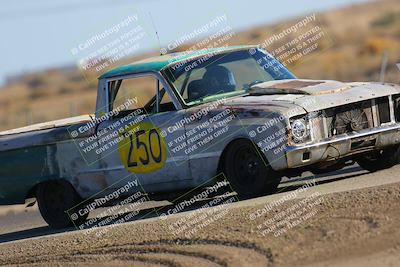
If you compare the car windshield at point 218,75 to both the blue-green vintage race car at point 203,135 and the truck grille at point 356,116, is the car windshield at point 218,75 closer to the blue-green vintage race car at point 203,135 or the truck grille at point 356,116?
the blue-green vintage race car at point 203,135

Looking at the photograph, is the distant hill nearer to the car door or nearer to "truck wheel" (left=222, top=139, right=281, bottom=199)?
the car door

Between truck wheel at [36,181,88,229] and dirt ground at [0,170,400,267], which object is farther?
truck wheel at [36,181,88,229]

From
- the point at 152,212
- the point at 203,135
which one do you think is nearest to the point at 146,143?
the point at 203,135

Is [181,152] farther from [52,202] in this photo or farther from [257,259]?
[257,259]

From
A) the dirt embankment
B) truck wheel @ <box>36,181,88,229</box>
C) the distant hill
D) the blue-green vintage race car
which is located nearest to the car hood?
the blue-green vintage race car

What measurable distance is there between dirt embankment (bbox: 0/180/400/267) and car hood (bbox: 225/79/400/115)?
1.11 m

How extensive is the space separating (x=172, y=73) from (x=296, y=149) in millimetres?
2074

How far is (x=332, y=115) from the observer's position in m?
10.6

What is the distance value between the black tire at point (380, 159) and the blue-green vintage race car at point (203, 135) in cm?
1

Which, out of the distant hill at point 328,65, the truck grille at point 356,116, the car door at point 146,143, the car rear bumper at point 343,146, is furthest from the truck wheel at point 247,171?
the distant hill at point 328,65

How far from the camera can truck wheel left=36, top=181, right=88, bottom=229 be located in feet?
40.7

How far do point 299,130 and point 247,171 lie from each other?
766mm

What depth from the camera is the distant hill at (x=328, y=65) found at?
3710 centimetres

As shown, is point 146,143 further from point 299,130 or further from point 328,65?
point 328,65
